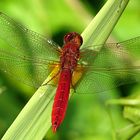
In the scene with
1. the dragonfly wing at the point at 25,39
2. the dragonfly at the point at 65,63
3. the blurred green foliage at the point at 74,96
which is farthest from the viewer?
the blurred green foliage at the point at 74,96

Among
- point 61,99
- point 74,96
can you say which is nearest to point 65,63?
point 61,99

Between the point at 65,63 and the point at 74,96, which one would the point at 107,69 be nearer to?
the point at 65,63

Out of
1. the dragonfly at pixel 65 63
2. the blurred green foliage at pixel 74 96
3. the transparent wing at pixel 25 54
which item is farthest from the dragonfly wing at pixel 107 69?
the blurred green foliage at pixel 74 96

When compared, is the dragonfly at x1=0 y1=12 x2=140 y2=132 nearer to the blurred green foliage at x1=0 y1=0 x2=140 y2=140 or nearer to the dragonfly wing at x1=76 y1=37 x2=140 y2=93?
the dragonfly wing at x1=76 y1=37 x2=140 y2=93

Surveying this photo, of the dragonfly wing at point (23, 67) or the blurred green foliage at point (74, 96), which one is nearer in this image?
the dragonfly wing at point (23, 67)

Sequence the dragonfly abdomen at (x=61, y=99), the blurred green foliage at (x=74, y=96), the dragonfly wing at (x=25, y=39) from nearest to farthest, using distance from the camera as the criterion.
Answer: the dragonfly abdomen at (x=61, y=99) < the dragonfly wing at (x=25, y=39) < the blurred green foliage at (x=74, y=96)

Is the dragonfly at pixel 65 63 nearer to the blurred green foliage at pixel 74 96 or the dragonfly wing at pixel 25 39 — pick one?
the dragonfly wing at pixel 25 39
